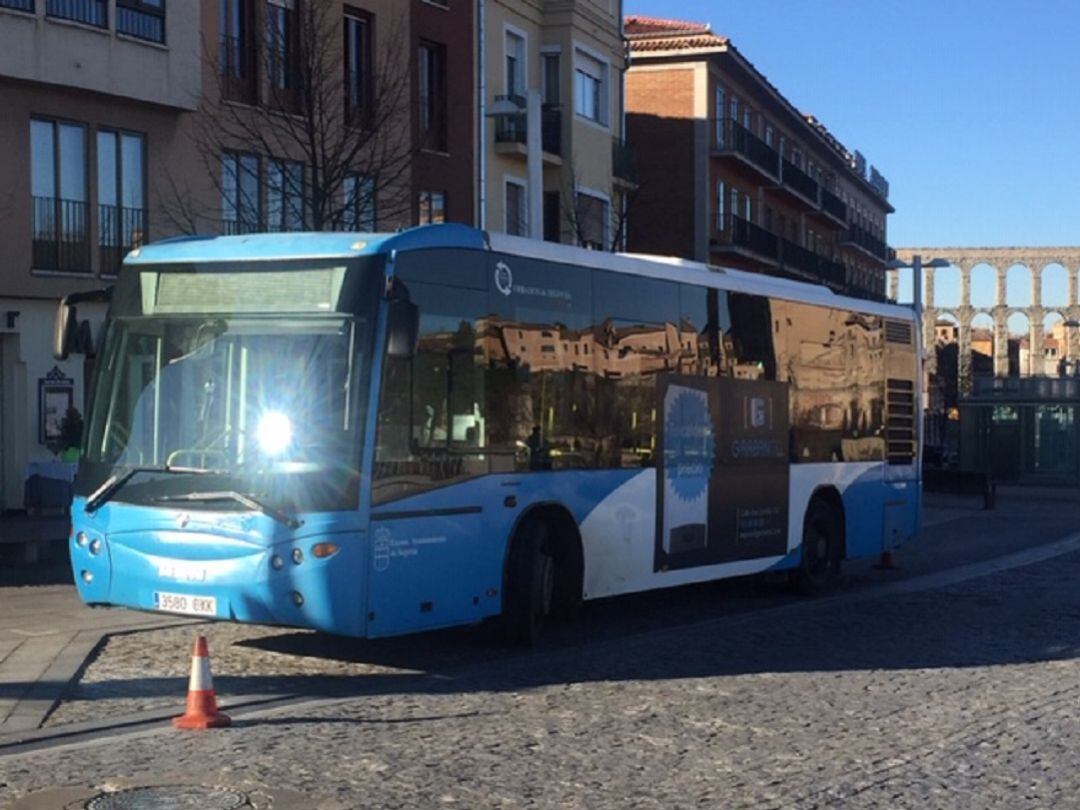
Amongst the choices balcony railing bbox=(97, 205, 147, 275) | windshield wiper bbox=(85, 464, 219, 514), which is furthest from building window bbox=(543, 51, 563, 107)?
windshield wiper bbox=(85, 464, 219, 514)

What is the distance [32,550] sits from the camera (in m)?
21.1

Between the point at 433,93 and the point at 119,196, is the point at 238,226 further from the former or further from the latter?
the point at 433,93

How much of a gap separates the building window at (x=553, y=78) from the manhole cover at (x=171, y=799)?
33.9m

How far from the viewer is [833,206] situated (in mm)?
71250

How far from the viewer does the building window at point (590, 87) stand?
137ft

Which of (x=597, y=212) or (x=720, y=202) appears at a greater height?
(x=720, y=202)

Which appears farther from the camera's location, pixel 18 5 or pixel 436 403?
pixel 18 5

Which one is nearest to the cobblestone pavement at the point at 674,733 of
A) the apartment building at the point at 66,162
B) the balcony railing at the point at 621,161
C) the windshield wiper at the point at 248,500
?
the windshield wiper at the point at 248,500

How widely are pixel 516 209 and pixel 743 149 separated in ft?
58.8

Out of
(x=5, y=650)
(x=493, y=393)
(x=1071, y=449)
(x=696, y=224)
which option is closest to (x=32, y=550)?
(x=5, y=650)

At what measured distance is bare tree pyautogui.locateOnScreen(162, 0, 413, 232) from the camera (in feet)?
90.4

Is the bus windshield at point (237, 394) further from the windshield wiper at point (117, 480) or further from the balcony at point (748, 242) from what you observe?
the balcony at point (748, 242)

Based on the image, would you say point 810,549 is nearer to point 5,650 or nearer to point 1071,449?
point 5,650

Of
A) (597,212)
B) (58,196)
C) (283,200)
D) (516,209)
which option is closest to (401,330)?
(58,196)
